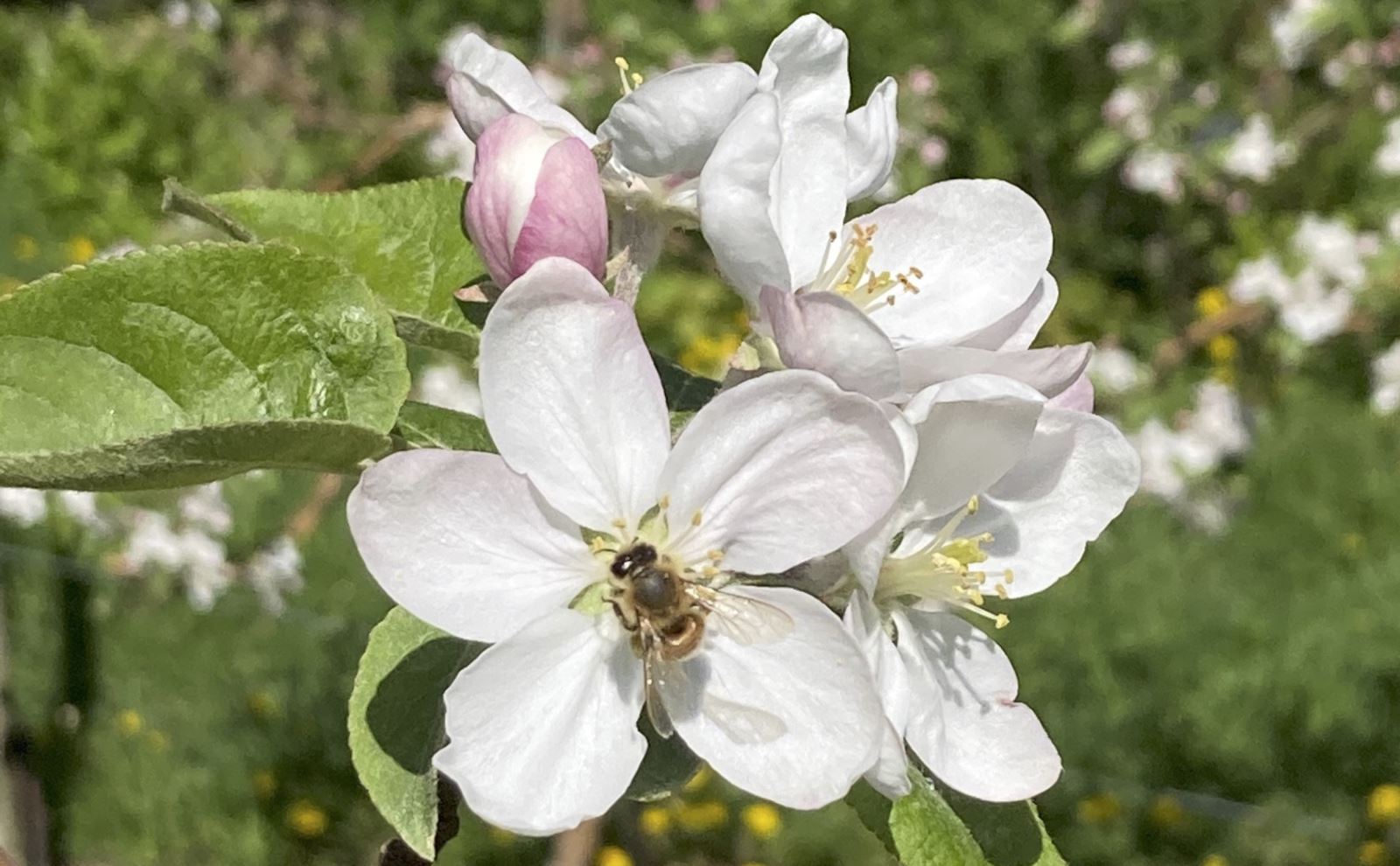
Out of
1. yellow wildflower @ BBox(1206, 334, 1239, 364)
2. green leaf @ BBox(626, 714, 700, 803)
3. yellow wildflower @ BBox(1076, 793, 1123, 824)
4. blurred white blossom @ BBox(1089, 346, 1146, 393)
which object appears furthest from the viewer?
yellow wildflower @ BBox(1206, 334, 1239, 364)

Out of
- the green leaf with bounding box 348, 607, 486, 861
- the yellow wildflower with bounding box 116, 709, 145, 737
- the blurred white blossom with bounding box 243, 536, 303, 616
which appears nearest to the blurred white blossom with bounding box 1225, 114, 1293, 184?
the blurred white blossom with bounding box 243, 536, 303, 616

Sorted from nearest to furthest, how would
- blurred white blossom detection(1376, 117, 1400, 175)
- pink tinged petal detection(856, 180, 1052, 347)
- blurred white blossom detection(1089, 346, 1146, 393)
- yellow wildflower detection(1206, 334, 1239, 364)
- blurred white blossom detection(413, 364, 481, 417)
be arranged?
pink tinged petal detection(856, 180, 1052, 347) → blurred white blossom detection(413, 364, 481, 417) → blurred white blossom detection(1376, 117, 1400, 175) → blurred white blossom detection(1089, 346, 1146, 393) → yellow wildflower detection(1206, 334, 1239, 364)

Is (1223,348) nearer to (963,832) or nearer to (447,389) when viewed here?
(447,389)

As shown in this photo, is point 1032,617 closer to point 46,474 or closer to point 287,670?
point 287,670

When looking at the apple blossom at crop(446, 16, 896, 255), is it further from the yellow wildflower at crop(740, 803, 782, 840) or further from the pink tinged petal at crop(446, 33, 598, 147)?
the yellow wildflower at crop(740, 803, 782, 840)

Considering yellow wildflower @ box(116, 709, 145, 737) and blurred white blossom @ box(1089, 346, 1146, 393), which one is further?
blurred white blossom @ box(1089, 346, 1146, 393)

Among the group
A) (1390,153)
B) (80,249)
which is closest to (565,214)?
(1390,153)
